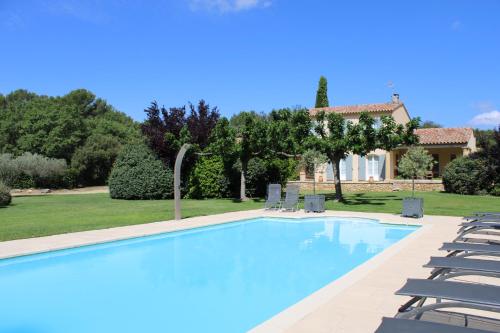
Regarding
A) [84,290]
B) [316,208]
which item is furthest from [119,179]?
[84,290]

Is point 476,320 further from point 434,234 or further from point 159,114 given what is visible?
point 159,114

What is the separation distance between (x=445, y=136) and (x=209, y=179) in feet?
69.4

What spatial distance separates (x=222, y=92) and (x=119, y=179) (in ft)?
32.9

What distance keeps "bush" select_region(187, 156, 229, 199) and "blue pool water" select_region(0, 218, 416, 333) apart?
11445mm

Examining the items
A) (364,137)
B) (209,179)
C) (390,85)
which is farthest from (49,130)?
(364,137)

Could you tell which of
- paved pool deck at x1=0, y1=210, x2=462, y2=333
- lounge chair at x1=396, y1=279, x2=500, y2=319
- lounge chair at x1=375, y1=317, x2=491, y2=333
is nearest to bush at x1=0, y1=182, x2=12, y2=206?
paved pool deck at x1=0, y1=210, x2=462, y2=333

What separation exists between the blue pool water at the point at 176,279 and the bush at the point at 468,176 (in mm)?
14924

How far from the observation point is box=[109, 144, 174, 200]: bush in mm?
24688

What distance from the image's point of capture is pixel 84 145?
43.6 metres

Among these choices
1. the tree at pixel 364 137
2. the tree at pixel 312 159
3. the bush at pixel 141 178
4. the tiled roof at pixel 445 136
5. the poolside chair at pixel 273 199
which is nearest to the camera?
the poolside chair at pixel 273 199

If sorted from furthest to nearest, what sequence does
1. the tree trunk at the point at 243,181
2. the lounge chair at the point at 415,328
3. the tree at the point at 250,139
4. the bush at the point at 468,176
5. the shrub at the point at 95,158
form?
the shrub at the point at 95,158 → the bush at the point at 468,176 → the tree trunk at the point at 243,181 → the tree at the point at 250,139 → the lounge chair at the point at 415,328

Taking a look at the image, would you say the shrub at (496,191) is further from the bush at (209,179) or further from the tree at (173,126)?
the tree at (173,126)

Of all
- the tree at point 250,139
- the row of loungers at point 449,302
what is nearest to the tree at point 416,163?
the tree at point 250,139

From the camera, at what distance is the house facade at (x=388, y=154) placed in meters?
33.6
